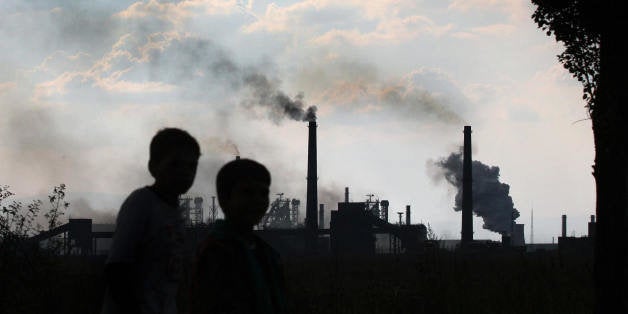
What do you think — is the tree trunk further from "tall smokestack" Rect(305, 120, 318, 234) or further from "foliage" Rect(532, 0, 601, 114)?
"tall smokestack" Rect(305, 120, 318, 234)

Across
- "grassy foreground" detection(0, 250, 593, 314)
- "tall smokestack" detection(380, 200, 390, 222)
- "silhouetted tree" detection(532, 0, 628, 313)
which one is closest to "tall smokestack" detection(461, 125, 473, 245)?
"tall smokestack" detection(380, 200, 390, 222)

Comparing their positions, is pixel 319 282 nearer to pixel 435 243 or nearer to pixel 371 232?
pixel 435 243

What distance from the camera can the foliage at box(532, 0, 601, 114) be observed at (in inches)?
407

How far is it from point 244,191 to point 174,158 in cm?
53

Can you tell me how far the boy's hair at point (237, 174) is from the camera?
2.85 m

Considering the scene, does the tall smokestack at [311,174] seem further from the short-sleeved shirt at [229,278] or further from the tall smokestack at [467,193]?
the short-sleeved shirt at [229,278]

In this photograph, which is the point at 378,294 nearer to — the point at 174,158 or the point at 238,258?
the point at 174,158

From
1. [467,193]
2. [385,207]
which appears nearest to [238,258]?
[467,193]

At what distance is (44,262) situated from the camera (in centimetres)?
812

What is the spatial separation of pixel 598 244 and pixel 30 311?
6.37 meters

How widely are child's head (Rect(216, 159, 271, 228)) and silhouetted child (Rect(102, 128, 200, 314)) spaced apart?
460mm

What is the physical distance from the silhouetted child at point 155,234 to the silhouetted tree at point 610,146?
701cm

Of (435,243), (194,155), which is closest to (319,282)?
(435,243)

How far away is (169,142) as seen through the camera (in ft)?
10.7
